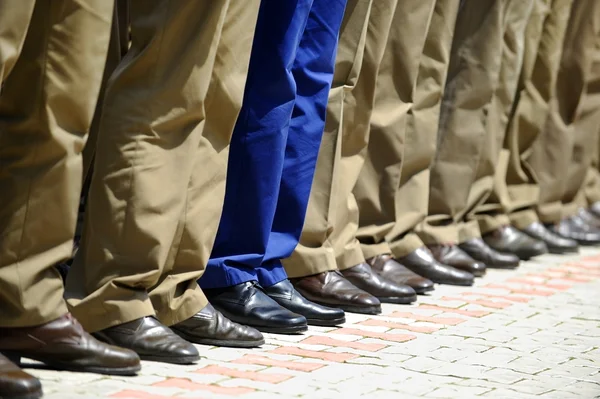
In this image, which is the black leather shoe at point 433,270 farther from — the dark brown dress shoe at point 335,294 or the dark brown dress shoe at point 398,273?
the dark brown dress shoe at point 335,294

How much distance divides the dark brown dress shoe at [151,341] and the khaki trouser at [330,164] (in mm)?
1004

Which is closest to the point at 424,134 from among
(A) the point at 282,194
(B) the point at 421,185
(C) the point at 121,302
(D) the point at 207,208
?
(B) the point at 421,185

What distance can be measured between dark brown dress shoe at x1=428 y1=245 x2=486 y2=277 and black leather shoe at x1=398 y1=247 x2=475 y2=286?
174 mm

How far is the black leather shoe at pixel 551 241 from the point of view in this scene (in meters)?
5.95

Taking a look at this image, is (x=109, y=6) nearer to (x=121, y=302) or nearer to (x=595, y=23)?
(x=121, y=302)

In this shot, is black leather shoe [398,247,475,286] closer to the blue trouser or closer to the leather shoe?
the leather shoe

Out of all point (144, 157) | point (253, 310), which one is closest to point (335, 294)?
point (253, 310)

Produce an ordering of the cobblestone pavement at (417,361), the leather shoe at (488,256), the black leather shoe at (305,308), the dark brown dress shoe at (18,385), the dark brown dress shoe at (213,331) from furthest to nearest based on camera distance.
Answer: the leather shoe at (488,256)
the black leather shoe at (305,308)
the dark brown dress shoe at (213,331)
the cobblestone pavement at (417,361)
the dark brown dress shoe at (18,385)

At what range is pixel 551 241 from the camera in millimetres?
5961

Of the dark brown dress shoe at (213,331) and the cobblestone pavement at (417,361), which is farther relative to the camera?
the dark brown dress shoe at (213,331)

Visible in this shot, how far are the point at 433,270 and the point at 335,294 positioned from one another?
2.88ft

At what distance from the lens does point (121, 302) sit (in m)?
2.91

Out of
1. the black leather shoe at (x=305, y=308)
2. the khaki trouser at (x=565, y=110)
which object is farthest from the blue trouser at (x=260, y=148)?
the khaki trouser at (x=565, y=110)

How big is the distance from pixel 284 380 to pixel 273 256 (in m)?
0.78
